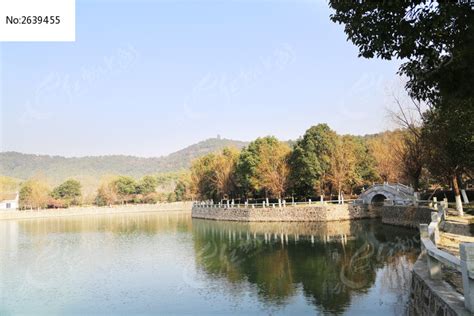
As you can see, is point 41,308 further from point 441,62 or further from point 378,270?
point 441,62

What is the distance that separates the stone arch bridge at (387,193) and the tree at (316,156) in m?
4.68

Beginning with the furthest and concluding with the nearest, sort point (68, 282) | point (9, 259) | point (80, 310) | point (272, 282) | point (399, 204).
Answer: point (399, 204) → point (9, 259) → point (68, 282) → point (272, 282) → point (80, 310)

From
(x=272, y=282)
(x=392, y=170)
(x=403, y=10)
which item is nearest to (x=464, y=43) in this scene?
(x=403, y=10)

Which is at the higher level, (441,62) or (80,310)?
(441,62)

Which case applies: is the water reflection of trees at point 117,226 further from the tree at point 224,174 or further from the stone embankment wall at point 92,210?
the stone embankment wall at point 92,210

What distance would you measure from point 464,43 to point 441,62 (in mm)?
596

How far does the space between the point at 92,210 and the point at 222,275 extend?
2749 inches

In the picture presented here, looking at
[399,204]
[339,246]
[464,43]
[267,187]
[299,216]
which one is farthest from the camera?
[267,187]

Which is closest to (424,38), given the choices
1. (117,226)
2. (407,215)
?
(407,215)

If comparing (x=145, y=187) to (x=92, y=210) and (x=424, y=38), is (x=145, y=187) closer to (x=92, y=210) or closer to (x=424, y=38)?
(x=92, y=210)

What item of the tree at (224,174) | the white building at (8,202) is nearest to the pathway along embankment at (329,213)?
the tree at (224,174)

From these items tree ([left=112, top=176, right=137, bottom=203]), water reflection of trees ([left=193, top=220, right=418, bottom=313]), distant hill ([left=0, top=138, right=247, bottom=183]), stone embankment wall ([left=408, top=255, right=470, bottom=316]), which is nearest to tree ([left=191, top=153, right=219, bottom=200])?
water reflection of trees ([left=193, top=220, right=418, bottom=313])

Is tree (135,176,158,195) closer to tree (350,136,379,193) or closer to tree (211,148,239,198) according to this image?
tree (211,148,239,198)

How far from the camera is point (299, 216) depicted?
127 ft
